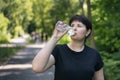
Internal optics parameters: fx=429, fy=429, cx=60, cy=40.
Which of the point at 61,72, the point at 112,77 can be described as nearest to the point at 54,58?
the point at 61,72

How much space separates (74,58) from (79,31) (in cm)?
26

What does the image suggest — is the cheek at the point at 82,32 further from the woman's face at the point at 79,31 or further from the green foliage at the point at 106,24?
the green foliage at the point at 106,24

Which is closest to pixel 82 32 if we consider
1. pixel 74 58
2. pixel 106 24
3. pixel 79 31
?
pixel 79 31

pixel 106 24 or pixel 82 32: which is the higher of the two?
pixel 82 32

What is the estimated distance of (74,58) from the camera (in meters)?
3.99

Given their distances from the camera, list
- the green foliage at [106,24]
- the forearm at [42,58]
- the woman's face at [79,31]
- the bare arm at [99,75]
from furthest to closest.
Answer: the green foliage at [106,24], the bare arm at [99,75], the woman's face at [79,31], the forearm at [42,58]

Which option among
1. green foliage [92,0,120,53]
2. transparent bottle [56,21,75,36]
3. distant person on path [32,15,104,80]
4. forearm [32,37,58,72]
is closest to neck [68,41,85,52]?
distant person on path [32,15,104,80]

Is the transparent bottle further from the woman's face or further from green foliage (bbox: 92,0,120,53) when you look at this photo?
green foliage (bbox: 92,0,120,53)

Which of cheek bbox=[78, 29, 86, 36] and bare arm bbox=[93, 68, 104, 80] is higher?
cheek bbox=[78, 29, 86, 36]

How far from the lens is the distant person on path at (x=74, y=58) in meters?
3.81

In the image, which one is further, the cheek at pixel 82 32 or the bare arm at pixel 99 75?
the bare arm at pixel 99 75

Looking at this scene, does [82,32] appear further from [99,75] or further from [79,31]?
[99,75]

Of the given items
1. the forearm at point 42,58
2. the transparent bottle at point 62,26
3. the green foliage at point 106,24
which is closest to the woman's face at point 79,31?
the transparent bottle at point 62,26

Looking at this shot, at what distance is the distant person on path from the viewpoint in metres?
3.81
